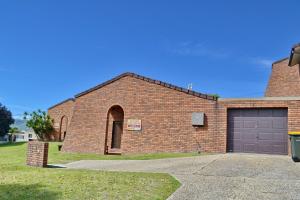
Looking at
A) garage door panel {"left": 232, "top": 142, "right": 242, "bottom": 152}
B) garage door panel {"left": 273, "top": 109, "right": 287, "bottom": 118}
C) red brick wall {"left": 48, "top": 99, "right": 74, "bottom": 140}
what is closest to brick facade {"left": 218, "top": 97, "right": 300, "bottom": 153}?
garage door panel {"left": 273, "top": 109, "right": 287, "bottom": 118}

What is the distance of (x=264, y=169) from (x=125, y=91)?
33.8 ft

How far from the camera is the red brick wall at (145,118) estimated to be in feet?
52.6

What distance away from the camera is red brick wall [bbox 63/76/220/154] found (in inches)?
631

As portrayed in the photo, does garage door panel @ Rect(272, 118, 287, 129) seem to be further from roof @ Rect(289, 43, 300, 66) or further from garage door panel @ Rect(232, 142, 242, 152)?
roof @ Rect(289, 43, 300, 66)

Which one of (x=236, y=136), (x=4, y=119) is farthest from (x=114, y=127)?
(x=4, y=119)

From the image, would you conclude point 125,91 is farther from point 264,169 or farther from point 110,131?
point 264,169

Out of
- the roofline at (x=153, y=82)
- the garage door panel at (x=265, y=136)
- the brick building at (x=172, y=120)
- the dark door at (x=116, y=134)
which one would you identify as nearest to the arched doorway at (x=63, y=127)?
the brick building at (x=172, y=120)

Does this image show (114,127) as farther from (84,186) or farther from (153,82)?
(84,186)

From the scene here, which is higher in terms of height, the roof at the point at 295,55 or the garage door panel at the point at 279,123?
the roof at the point at 295,55

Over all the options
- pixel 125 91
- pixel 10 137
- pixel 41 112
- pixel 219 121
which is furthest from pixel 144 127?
pixel 10 137

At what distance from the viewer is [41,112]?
29.5 meters

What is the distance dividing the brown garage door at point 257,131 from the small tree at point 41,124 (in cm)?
1934

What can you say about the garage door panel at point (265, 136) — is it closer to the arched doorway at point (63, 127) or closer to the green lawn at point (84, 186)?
the green lawn at point (84, 186)

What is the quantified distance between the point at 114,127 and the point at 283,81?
1263cm
